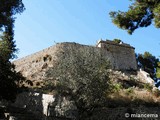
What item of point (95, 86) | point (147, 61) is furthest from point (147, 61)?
point (95, 86)

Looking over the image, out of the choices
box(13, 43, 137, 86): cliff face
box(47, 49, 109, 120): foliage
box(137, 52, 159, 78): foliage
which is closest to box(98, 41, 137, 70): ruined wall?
box(13, 43, 137, 86): cliff face

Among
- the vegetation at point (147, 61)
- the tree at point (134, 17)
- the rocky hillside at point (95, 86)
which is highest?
the vegetation at point (147, 61)

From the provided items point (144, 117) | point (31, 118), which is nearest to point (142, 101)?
point (144, 117)

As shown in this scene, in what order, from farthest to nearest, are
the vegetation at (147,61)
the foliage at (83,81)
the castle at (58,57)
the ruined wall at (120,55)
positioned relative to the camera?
the vegetation at (147,61) → the ruined wall at (120,55) → the castle at (58,57) → the foliage at (83,81)

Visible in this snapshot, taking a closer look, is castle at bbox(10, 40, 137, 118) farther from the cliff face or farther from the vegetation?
the vegetation

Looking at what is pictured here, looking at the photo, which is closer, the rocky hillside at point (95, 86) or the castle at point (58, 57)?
the rocky hillside at point (95, 86)

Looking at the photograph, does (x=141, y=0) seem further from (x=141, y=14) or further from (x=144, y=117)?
(x=144, y=117)

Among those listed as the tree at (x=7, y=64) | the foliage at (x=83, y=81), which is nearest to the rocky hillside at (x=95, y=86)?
the foliage at (x=83, y=81)

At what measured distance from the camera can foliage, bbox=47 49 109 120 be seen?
46.3 feet

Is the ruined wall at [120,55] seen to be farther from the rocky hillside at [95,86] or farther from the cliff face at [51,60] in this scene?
the rocky hillside at [95,86]

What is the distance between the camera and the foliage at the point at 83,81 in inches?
556

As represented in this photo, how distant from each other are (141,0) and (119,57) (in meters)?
20.2

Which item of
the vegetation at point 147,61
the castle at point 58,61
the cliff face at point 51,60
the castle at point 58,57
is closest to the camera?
the castle at point 58,61

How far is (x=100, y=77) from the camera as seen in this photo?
1452 centimetres
